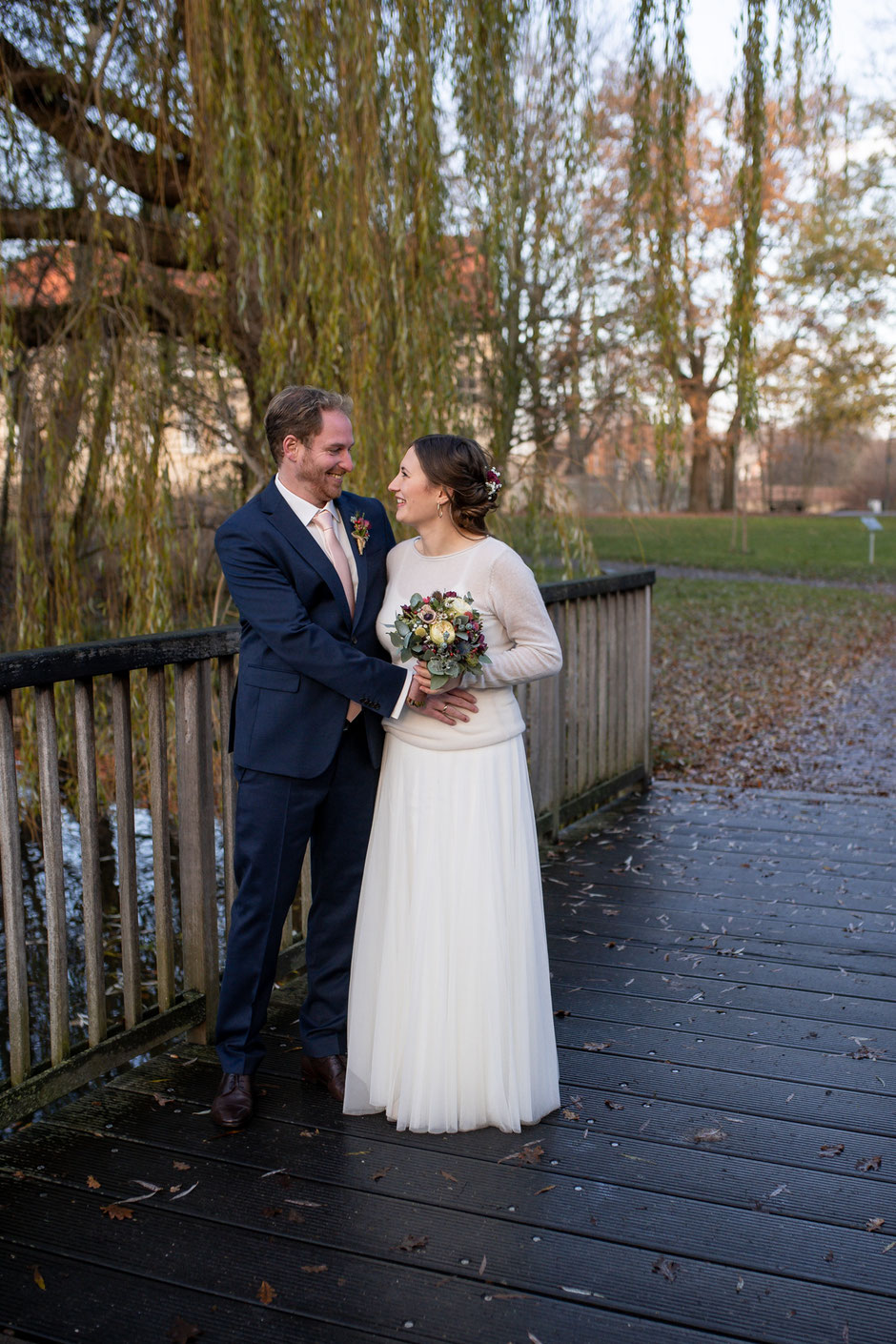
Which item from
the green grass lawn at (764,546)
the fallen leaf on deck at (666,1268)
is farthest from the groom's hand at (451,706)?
the green grass lawn at (764,546)

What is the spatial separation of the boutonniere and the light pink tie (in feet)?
0.15

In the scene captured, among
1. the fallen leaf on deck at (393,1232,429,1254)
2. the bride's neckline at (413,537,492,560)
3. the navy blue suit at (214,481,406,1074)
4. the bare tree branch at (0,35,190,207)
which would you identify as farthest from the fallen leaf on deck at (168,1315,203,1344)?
the bare tree branch at (0,35,190,207)

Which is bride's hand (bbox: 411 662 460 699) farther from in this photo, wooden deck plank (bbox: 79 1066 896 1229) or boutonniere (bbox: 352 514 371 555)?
wooden deck plank (bbox: 79 1066 896 1229)

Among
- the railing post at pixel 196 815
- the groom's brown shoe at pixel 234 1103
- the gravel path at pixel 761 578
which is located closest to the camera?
the groom's brown shoe at pixel 234 1103

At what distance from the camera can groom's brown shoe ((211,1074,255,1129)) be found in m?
3.01

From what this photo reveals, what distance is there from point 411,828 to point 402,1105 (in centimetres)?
68

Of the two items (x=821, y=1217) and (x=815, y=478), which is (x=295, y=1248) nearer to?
(x=821, y=1217)

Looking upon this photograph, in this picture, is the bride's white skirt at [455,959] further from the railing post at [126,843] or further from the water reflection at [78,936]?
the water reflection at [78,936]

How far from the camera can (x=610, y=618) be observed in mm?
6273

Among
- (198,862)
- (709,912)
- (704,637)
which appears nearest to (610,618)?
(709,912)

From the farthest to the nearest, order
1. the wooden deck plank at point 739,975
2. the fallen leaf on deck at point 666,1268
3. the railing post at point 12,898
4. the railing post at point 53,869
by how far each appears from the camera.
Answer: the wooden deck plank at point 739,975 < the railing post at point 53,869 < the railing post at point 12,898 < the fallen leaf on deck at point 666,1268

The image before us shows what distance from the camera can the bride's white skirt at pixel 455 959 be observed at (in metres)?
2.98

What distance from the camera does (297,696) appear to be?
3.01 metres

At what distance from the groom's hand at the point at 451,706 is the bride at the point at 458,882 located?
3 centimetres
